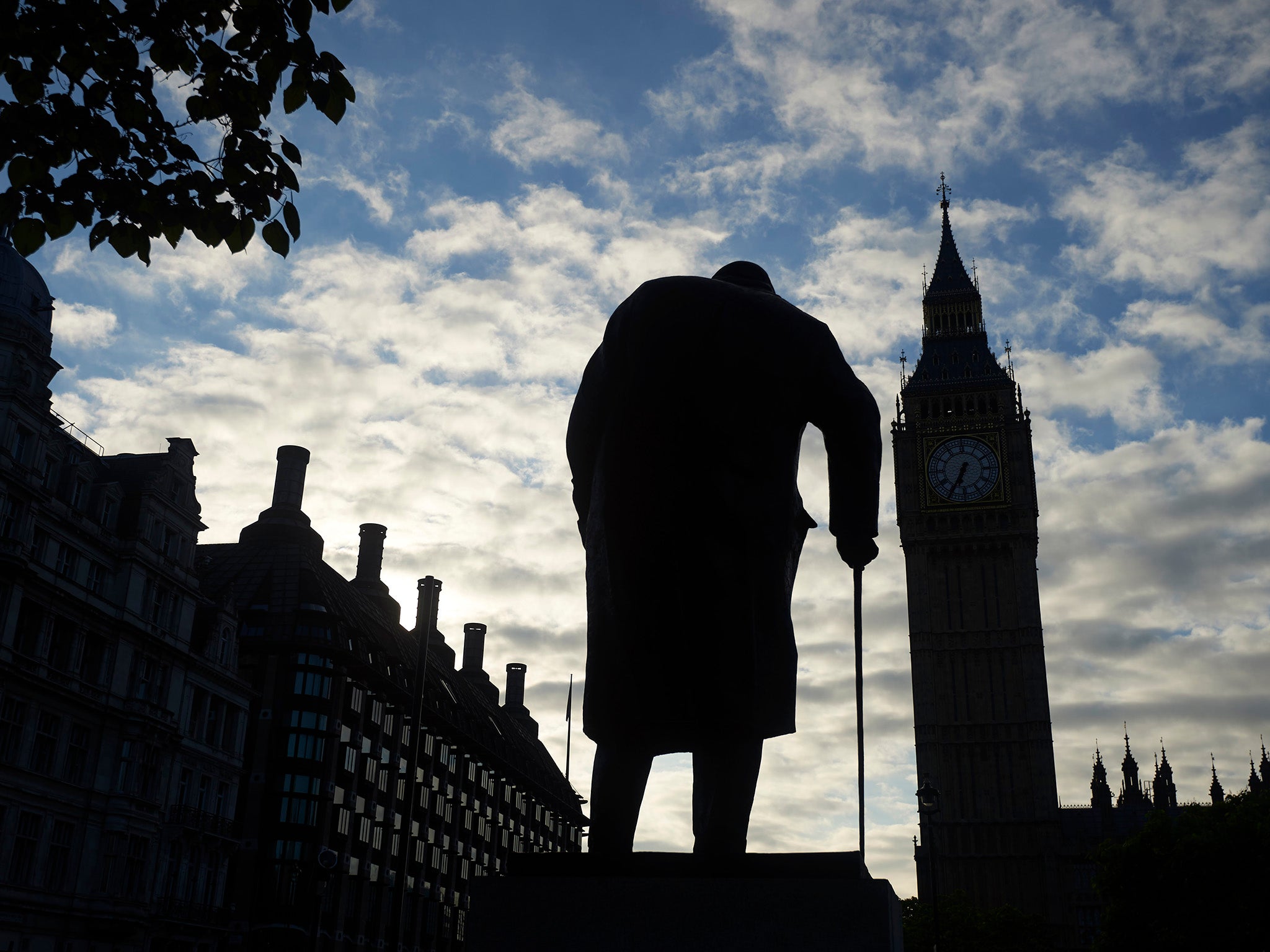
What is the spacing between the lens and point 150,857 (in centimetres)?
3984

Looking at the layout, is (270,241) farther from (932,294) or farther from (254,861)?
(932,294)

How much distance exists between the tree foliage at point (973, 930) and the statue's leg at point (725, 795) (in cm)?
6246

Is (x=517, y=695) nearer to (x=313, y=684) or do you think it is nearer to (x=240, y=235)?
(x=313, y=684)

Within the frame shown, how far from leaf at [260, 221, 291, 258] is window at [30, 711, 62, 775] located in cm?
3329

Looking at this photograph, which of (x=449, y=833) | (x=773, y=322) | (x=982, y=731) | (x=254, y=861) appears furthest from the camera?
(x=982, y=731)

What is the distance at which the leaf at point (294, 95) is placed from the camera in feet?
21.1

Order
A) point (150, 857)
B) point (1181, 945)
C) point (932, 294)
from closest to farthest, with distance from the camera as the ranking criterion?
point (150, 857) < point (1181, 945) < point (932, 294)

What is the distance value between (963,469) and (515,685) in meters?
45.6

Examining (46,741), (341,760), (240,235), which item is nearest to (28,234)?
(240,235)

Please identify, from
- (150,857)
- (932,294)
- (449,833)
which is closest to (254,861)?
(150,857)

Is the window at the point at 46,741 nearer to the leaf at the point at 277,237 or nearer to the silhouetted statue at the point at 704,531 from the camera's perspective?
the leaf at the point at 277,237

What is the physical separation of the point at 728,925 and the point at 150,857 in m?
40.7

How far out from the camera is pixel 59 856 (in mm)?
35625

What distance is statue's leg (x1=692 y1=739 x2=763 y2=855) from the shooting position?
5.12 meters
